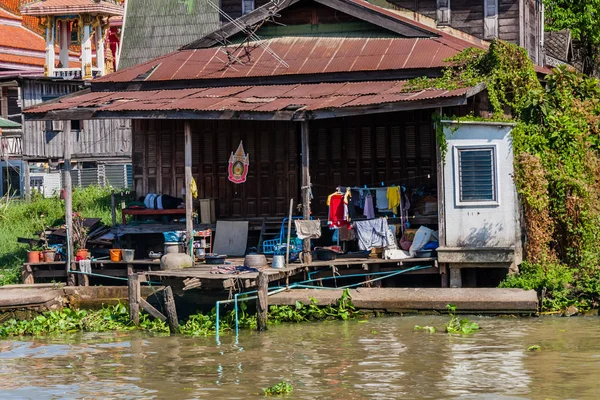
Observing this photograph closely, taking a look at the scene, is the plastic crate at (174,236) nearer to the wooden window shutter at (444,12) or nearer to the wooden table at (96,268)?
the wooden table at (96,268)

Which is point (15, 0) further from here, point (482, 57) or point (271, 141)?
point (482, 57)

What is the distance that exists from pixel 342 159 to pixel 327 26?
371 cm

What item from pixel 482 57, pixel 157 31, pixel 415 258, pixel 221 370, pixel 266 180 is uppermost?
Result: pixel 157 31

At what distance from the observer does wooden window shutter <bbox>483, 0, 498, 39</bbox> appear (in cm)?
3016

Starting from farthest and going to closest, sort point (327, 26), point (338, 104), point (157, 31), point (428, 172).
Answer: point (157, 31)
point (327, 26)
point (428, 172)
point (338, 104)

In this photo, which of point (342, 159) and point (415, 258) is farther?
point (342, 159)

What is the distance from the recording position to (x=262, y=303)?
66.2 ft

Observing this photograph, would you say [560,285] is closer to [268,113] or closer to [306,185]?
[306,185]

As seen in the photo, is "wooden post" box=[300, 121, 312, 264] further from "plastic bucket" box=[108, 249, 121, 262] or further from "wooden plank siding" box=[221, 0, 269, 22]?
"wooden plank siding" box=[221, 0, 269, 22]

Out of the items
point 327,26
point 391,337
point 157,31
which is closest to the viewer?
point 391,337

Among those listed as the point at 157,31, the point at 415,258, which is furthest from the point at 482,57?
the point at 157,31

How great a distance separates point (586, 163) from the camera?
896 inches

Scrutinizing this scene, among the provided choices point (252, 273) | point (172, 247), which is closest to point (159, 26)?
point (172, 247)

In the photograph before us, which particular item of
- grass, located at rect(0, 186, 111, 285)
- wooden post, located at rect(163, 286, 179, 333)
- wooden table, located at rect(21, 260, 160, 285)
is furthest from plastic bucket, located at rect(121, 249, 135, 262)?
grass, located at rect(0, 186, 111, 285)
